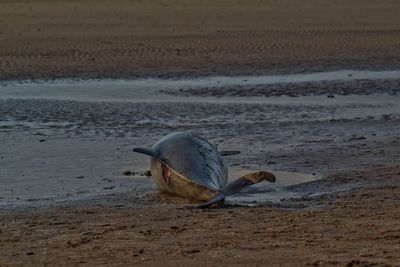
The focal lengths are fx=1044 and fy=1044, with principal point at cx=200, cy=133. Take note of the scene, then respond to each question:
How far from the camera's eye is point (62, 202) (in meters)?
9.34

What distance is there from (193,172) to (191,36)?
642 inches

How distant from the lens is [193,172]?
29.6 ft

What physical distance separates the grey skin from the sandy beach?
0.15m

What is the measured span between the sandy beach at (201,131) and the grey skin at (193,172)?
0.15m

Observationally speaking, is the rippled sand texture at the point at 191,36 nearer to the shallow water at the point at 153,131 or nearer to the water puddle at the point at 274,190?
the shallow water at the point at 153,131

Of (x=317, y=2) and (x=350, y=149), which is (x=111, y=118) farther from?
(x=317, y=2)

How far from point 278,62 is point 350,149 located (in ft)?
30.1

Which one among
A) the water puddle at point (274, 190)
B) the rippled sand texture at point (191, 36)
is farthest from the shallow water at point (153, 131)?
the rippled sand texture at point (191, 36)

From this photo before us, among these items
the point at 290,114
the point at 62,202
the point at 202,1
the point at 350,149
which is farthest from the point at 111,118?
the point at 202,1

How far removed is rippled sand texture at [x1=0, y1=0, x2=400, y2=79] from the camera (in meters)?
20.6

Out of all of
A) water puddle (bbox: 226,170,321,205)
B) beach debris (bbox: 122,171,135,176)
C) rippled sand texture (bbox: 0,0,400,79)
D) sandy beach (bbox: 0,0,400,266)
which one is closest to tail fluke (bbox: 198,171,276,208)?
sandy beach (bbox: 0,0,400,266)

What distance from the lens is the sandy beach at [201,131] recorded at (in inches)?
282

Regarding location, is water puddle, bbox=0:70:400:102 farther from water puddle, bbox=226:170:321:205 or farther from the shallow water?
water puddle, bbox=226:170:321:205

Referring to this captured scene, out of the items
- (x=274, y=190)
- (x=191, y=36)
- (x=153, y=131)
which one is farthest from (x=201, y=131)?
(x=191, y=36)
